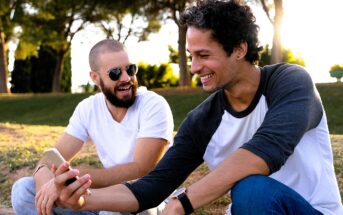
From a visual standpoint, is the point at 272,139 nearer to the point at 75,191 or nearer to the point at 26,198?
the point at 75,191

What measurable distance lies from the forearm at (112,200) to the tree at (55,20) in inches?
1157

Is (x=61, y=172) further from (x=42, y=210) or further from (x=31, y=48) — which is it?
(x=31, y=48)

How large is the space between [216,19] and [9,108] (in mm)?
24347

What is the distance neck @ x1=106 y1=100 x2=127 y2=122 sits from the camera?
427 centimetres

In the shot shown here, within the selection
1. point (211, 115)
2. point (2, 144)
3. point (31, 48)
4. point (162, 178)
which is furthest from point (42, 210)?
point (31, 48)

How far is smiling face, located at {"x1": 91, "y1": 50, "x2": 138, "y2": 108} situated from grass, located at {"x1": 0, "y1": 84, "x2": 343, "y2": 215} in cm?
186

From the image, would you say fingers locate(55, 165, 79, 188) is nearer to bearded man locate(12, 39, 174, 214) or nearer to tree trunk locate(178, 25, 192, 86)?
bearded man locate(12, 39, 174, 214)

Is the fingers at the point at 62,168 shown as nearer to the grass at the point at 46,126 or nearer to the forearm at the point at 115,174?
the forearm at the point at 115,174

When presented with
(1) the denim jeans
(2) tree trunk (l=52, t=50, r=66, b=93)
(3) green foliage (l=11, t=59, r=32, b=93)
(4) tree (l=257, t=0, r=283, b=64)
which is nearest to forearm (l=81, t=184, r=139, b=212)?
(1) the denim jeans

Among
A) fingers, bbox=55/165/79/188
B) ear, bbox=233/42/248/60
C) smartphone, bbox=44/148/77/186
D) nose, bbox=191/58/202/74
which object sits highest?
ear, bbox=233/42/248/60

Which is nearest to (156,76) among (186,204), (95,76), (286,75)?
(95,76)

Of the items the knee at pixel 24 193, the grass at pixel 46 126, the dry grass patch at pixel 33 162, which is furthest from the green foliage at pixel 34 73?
the knee at pixel 24 193

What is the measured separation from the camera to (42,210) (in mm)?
3035

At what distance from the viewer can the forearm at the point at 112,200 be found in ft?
9.95
